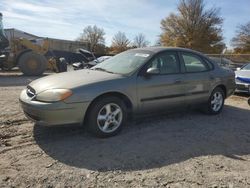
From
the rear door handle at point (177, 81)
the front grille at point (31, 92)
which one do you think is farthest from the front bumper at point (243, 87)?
the front grille at point (31, 92)

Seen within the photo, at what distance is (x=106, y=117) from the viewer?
489 cm

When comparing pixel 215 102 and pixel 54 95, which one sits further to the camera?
pixel 215 102

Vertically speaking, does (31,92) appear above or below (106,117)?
above

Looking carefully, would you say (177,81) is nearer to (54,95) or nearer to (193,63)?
(193,63)

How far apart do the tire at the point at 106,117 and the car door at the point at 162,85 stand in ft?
1.51

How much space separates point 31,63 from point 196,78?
1218 centimetres

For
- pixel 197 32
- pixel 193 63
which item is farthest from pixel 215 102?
pixel 197 32

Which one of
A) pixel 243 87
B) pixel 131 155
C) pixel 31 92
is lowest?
pixel 131 155

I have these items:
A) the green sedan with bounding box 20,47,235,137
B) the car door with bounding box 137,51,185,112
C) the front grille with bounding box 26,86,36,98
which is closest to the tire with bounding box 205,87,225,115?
the green sedan with bounding box 20,47,235,137

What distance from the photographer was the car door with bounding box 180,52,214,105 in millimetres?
6105

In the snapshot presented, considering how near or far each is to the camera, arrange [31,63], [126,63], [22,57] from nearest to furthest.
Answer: [126,63]
[22,57]
[31,63]

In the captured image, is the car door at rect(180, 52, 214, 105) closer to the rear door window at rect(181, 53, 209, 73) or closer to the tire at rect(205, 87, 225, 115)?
the rear door window at rect(181, 53, 209, 73)

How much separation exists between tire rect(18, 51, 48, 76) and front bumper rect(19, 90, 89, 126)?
12.3 m

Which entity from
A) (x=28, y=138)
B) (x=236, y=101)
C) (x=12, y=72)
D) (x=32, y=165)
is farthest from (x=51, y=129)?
(x=12, y=72)
